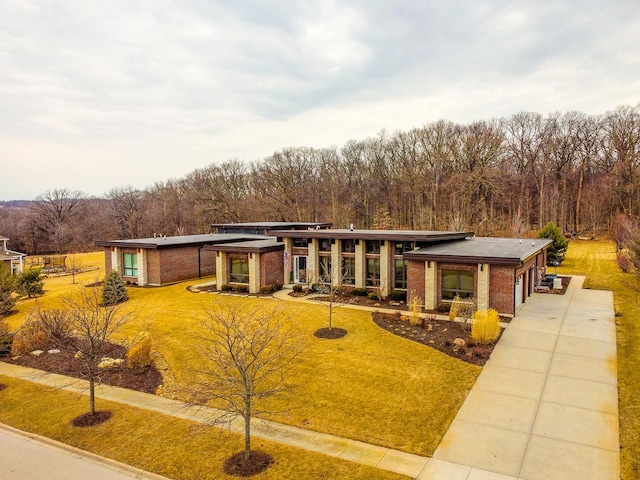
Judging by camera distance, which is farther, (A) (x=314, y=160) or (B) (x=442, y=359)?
(A) (x=314, y=160)

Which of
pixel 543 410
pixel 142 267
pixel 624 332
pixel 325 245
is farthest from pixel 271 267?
pixel 543 410

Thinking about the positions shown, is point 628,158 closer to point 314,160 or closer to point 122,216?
point 314,160

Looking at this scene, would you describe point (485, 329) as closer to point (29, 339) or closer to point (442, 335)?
point (442, 335)

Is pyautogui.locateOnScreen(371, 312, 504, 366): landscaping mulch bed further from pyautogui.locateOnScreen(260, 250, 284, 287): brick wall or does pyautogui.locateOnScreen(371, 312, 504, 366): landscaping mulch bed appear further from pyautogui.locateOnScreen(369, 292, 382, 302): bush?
pyautogui.locateOnScreen(260, 250, 284, 287): brick wall

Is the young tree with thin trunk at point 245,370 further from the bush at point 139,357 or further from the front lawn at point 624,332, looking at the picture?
the front lawn at point 624,332

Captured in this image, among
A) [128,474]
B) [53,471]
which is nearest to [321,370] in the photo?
[128,474]

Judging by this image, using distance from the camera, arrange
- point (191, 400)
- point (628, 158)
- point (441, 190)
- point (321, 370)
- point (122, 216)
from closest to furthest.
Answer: point (191, 400)
point (321, 370)
point (628, 158)
point (441, 190)
point (122, 216)

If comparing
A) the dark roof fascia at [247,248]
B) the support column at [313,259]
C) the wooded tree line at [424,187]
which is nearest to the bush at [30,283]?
the dark roof fascia at [247,248]
